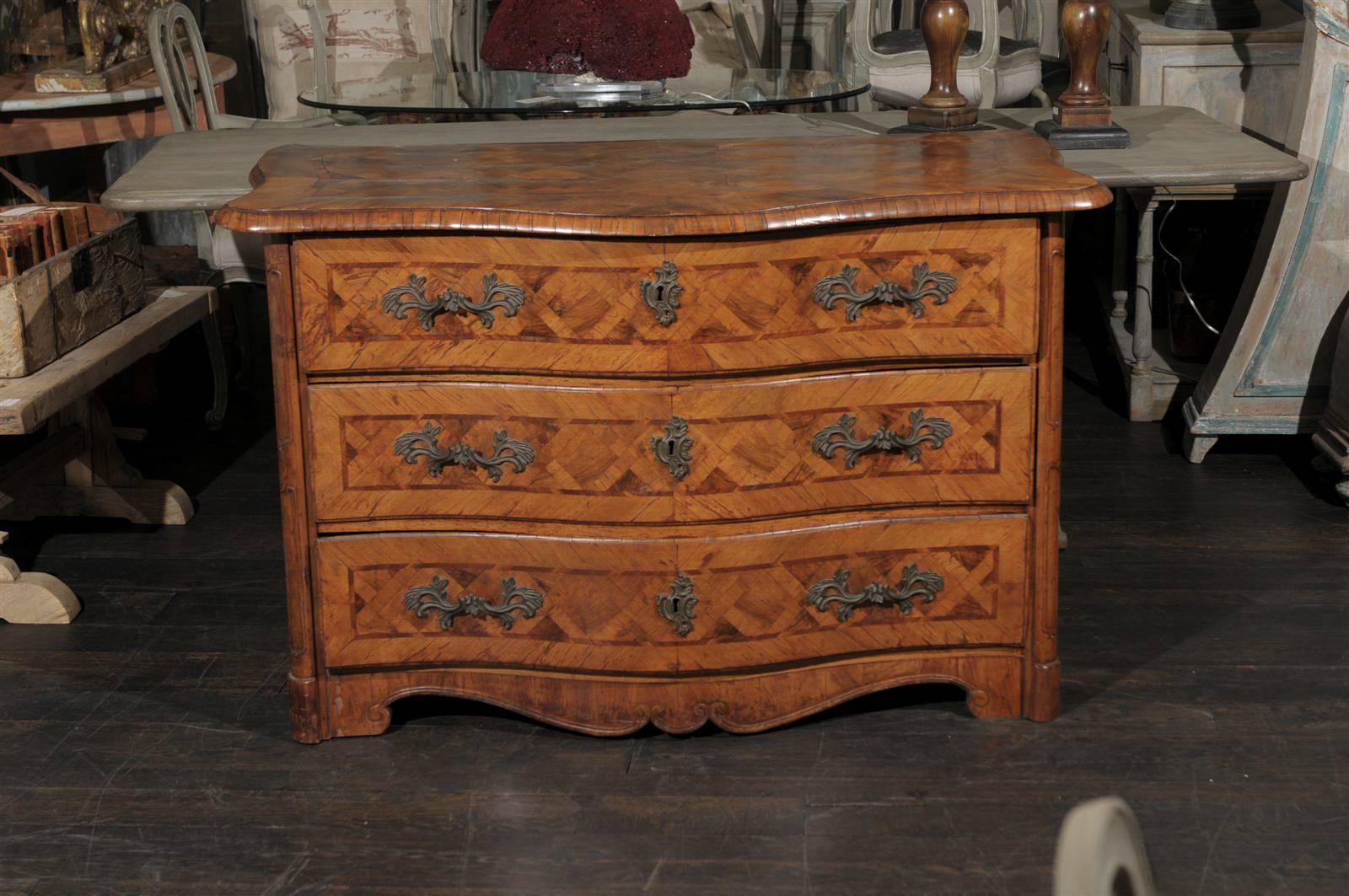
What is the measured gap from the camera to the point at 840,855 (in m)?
2.48

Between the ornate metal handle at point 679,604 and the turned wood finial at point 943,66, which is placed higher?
the turned wood finial at point 943,66

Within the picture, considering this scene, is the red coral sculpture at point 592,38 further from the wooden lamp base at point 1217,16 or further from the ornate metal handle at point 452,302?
the ornate metal handle at point 452,302

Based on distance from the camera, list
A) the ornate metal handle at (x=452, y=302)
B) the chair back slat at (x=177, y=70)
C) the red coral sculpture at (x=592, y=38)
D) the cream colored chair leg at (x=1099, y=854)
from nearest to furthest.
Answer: the cream colored chair leg at (x=1099, y=854) < the ornate metal handle at (x=452, y=302) < the red coral sculpture at (x=592, y=38) < the chair back slat at (x=177, y=70)

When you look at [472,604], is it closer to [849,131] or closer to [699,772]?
[699,772]

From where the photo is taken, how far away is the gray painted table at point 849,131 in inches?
120

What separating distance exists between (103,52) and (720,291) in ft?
10.2

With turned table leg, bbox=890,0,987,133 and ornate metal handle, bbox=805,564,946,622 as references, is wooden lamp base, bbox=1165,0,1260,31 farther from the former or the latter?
ornate metal handle, bbox=805,564,946,622

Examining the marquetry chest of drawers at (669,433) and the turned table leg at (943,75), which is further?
the turned table leg at (943,75)

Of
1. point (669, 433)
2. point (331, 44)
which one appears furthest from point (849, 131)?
point (331, 44)

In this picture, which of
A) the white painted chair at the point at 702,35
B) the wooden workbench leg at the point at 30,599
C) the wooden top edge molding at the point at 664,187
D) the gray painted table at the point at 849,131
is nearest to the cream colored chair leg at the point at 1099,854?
the wooden top edge molding at the point at 664,187

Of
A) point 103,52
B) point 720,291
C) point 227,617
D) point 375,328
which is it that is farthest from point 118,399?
point 720,291

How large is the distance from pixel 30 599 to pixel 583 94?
1824mm

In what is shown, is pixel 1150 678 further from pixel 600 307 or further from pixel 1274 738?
pixel 600 307

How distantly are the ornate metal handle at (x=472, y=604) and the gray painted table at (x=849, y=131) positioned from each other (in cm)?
86
